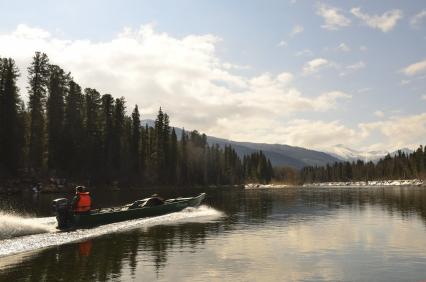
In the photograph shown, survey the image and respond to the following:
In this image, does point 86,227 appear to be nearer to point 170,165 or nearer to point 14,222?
point 14,222

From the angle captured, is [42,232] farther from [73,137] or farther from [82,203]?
[73,137]

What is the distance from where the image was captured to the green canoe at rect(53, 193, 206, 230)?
31.9 meters

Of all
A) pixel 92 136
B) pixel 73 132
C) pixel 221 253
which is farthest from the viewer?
pixel 92 136

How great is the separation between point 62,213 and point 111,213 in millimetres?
4495

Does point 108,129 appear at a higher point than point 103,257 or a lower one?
higher

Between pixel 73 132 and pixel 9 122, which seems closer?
pixel 9 122

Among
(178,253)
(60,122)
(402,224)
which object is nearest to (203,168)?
(60,122)

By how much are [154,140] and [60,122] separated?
49.0 m

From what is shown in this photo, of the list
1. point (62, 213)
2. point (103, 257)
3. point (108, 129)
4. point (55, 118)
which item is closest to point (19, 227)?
point (62, 213)

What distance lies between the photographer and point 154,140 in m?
146

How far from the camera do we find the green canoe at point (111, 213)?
31906 mm

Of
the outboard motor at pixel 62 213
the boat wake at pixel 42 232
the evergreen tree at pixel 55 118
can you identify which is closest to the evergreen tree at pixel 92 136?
the evergreen tree at pixel 55 118

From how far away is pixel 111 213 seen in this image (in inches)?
1394

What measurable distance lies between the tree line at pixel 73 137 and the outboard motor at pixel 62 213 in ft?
175
